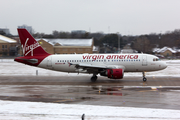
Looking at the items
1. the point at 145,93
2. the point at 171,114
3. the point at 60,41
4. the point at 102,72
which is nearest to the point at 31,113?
the point at 171,114

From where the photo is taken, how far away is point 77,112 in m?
12.8

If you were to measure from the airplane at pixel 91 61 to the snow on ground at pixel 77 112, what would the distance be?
10.1 m

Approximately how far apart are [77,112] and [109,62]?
13.0 m

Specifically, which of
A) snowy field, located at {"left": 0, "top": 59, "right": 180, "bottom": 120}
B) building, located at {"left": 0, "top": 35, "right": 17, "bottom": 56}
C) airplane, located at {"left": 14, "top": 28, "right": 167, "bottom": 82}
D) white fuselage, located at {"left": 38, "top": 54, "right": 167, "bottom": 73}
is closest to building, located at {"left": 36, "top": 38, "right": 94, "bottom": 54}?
building, located at {"left": 0, "top": 35, "right": 17, "bottom": 56}

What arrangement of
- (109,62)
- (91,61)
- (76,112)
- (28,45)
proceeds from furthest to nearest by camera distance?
1. (28,45)
2. (91,61)
3. (109,62)
4. (76,112)

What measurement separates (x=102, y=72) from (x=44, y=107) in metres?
11.3

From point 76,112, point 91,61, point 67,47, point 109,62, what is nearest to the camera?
point 76,112

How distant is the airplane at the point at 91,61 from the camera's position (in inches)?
966

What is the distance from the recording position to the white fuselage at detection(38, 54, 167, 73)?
81.1ft

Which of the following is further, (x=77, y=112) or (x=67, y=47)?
(x=67, y=47)

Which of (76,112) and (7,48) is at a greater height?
(7,48)

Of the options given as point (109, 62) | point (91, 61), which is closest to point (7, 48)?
point (91, 61)

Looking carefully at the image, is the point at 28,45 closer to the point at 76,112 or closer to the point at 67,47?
the point at 76,112

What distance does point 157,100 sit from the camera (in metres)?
15.5
